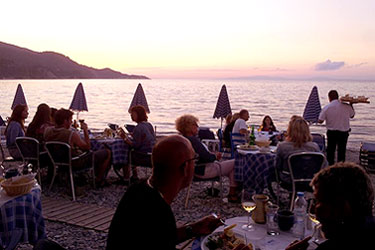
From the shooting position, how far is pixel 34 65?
412ft

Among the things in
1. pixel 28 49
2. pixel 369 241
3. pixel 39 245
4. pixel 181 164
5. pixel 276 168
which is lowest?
pixel 276 168

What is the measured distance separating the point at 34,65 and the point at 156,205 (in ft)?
446

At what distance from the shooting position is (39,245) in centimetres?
175

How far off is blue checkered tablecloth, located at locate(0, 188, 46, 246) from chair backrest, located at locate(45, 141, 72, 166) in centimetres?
243

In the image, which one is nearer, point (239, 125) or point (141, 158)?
point (141, 158)

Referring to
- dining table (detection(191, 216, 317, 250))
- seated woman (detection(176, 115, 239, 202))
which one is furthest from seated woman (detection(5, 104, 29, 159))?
dining table (detection(191, 216, 317, 250))

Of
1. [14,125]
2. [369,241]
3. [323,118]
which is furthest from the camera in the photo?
[323,118]

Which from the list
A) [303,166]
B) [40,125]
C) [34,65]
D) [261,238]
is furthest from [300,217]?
[34,65]

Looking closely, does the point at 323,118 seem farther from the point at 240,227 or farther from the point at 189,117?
the point at 240,227

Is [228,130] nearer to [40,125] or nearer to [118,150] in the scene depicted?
[118,150]

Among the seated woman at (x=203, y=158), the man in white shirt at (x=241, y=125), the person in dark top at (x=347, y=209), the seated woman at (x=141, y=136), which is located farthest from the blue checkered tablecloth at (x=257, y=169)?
the person in dark top at (x=347, y=209)

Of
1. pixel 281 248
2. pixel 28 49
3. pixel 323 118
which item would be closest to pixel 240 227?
pixel 281 248

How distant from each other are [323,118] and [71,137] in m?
5.50

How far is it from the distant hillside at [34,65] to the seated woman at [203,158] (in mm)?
125128
